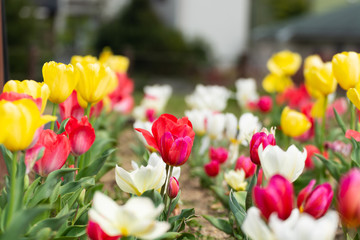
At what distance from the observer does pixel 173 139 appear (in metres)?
1.48

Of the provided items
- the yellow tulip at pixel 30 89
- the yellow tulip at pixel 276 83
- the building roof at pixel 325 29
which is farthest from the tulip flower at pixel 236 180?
the building roof at pixel 325 29

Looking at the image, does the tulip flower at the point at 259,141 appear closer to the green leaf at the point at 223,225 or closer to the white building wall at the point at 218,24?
the green leaf at the point at 223,225

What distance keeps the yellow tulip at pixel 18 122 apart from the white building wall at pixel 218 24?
67.2ft

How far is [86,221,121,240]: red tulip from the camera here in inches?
49.2

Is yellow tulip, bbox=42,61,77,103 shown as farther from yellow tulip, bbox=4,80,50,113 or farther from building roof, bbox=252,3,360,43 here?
building roof, bbox=252,3,360,43

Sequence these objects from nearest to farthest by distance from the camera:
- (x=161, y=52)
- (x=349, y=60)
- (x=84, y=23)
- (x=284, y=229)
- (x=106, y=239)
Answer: (x=284, y=229) < (x=106, y=239) < (x=349, y=60) < (x=161, y=52) < (x=84, y=23)

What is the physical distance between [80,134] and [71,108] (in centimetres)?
54

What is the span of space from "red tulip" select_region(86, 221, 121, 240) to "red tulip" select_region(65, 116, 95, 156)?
1.62ft

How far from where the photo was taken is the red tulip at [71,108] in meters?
2.14

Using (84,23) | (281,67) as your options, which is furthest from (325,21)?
(281,67)

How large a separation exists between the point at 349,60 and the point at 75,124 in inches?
46.8

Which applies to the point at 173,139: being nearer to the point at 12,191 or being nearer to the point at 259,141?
the point at 259,141

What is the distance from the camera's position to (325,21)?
21000 mm

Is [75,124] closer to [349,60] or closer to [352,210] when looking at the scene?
[352,210]
